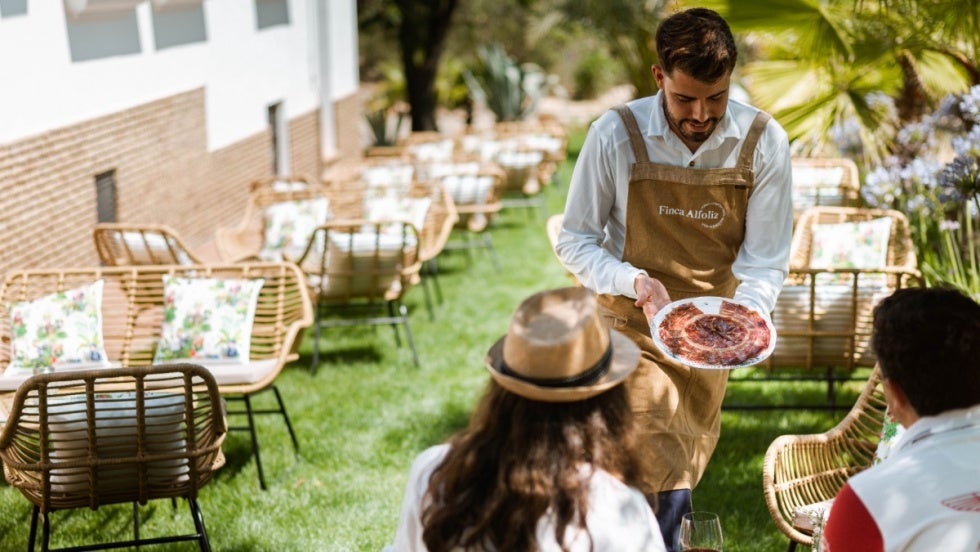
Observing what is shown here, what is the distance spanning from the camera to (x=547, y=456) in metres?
2.21

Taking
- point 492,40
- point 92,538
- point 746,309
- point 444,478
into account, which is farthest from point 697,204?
point 492,40

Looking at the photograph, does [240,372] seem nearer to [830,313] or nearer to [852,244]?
[830,313]

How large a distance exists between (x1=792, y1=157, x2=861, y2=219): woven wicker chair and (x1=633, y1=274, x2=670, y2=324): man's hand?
4.48 m

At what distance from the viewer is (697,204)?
342 cm

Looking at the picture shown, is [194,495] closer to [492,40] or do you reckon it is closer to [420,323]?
[420,323]

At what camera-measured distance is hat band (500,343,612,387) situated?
2.23m

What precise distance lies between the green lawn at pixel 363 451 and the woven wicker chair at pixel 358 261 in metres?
0.42

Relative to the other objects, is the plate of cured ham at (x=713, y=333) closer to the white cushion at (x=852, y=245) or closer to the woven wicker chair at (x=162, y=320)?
the woven wicker chair at (x=162, y=320)

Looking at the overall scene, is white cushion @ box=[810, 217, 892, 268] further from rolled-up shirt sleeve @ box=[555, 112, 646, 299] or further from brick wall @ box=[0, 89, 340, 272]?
brick wall @ box=[0, 89, 340, 272]

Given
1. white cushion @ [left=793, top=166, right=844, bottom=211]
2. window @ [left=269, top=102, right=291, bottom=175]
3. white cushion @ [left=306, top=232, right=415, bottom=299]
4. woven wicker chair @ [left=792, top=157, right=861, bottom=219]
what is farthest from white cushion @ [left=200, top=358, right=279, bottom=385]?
window @ [left=269, top=102, right=291, bottom=175]

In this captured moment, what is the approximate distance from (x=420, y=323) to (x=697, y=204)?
542cm

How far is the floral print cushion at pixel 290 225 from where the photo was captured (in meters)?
7.70

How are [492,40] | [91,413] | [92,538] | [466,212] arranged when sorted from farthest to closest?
[492,40]
[466,212]
[92,538]
[91,413]

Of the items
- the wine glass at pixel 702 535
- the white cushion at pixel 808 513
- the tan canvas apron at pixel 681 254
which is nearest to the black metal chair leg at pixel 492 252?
the white cushion at pixel 808 513
